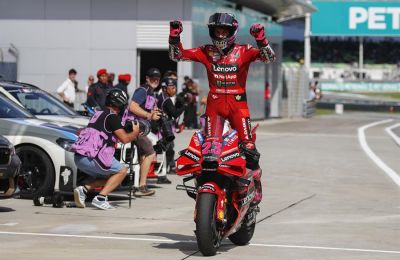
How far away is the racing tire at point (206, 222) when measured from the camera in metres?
8.71

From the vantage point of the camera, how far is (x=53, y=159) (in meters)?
13.1

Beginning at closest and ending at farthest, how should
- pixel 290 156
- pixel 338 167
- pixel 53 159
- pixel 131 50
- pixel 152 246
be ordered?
pixel 152 246, pixel 53 159, pixel 338 167, pixel 290 156, pixel 131 50

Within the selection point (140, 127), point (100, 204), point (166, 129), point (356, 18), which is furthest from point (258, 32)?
point (356, 18)

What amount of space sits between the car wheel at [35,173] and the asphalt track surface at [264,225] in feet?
0.96

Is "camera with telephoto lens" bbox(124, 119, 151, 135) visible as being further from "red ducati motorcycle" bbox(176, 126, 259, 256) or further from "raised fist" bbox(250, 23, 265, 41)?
"raised fist" bbox(250, 23, 265, 41)

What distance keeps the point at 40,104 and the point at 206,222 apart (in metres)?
7.14

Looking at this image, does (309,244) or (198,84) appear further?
(198,84)

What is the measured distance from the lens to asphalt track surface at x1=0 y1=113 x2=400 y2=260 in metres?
9.20

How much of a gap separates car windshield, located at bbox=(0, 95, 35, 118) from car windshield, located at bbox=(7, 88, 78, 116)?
0.91m

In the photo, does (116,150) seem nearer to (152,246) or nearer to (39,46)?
(152,246)

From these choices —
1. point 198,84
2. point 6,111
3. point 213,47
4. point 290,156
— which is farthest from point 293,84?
point 213,47

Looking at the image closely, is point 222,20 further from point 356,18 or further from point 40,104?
point 356,18

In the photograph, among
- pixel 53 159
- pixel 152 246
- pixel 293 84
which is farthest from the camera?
pixel 293 84

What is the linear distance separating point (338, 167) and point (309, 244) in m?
9.97
